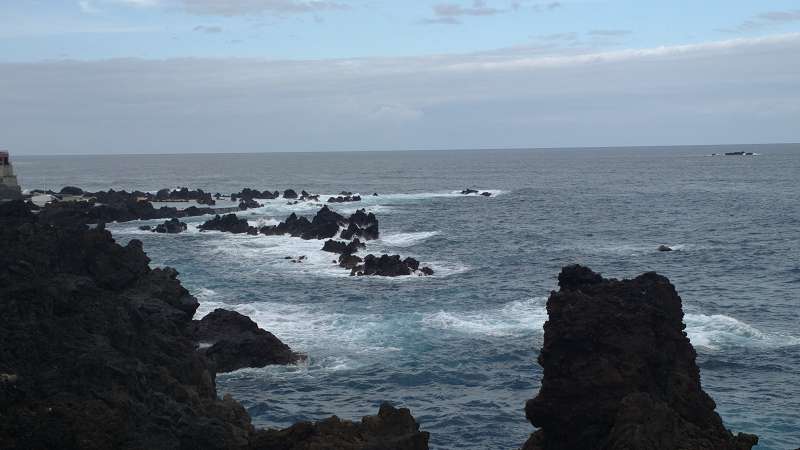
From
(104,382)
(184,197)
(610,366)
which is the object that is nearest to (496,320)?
(610,366)

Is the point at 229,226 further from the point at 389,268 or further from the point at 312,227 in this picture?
the point at 389,268

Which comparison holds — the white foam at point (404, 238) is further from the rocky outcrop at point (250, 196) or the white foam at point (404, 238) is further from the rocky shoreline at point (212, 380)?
the rocky outcrop at point (250, 196)

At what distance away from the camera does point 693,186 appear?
140 m

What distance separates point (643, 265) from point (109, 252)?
36.6 metres

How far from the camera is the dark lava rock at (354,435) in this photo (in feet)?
57.3

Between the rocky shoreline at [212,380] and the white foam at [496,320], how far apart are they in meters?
15.3

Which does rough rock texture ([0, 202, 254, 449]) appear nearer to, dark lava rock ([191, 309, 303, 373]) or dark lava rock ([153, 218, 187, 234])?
dark lava rock ([191, 309, 303, 373])

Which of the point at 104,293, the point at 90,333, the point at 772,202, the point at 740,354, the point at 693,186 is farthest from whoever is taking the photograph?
the point at 693,186

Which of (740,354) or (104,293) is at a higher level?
(104,293)

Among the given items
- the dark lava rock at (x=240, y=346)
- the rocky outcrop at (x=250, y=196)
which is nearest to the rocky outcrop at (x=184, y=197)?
the rocky outcrop at (x=250, y=196)

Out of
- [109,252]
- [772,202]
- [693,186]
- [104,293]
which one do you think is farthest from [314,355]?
[693,186]

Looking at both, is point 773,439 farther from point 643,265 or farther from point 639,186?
point 639,186

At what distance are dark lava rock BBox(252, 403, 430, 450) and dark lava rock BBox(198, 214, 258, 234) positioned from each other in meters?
61.5

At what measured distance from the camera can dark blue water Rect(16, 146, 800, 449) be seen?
28.9m
